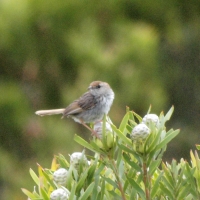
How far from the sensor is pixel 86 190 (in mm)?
1308

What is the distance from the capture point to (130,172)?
1441 mm

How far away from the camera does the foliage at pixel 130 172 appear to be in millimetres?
1348

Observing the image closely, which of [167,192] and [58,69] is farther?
[58,69]

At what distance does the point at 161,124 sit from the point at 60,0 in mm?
7581

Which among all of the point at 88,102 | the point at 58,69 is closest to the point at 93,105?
the point at 88,102

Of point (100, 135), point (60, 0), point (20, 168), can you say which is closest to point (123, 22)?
point (60, 0)

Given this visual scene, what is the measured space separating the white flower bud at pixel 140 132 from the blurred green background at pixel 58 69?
6156mm

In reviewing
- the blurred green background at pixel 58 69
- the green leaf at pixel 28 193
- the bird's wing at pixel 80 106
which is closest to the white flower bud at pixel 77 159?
the green leaf at pixel 28 193

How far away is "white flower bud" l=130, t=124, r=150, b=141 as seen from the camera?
1.31 meters

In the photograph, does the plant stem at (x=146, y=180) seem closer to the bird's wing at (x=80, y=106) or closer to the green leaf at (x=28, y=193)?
the green leaf at (x=28, y=193)

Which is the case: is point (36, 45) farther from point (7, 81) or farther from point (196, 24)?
point (196, 24)

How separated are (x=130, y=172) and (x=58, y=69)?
7.77 m

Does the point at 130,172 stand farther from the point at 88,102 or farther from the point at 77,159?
the point at 88,102

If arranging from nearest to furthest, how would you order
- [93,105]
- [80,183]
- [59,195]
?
[59,195]
[80,183]
[93,105]
